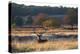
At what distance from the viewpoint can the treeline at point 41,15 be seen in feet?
8.22

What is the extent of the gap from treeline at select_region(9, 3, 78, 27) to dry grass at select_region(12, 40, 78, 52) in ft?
0.89

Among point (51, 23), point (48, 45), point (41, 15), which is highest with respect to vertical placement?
point (41, 15)

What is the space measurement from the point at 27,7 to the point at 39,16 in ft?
0.71

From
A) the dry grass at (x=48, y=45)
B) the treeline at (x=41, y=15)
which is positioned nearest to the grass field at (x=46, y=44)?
the dry grass at (x=48, y=45)

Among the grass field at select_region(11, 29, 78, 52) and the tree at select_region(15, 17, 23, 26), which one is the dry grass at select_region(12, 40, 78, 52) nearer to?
the grass field at select_region(11, 29, 78, 52)

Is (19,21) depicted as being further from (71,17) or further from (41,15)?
(71,17)

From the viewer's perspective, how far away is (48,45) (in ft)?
8.61

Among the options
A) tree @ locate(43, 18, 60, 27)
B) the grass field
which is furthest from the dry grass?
tree @ locate(43, 18, 60, 27)

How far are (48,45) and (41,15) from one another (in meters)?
0.45

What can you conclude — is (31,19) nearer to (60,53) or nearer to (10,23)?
(10,23)

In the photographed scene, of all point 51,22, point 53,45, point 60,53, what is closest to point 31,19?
point 51,22

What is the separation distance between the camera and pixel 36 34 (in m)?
2.59

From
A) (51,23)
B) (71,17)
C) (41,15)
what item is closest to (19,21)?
(41,15)

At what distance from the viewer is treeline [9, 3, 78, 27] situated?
8.22ft
